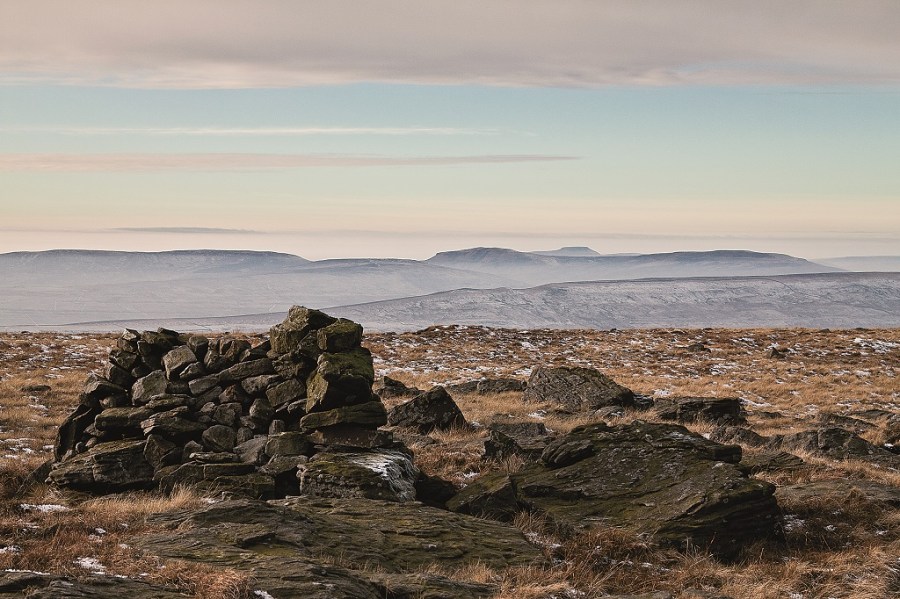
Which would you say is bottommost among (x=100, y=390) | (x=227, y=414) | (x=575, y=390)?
(x=575, y=390)

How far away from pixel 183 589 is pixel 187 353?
11.1 metres

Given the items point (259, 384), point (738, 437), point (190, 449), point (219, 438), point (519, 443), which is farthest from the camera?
point (738, 437)

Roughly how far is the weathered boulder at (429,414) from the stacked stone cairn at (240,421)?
14.8 feet

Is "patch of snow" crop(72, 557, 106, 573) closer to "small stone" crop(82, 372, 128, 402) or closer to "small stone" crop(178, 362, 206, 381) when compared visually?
"small stone" crop(178, 362, 206, 381)

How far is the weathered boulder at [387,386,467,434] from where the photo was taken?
22578 millimetres

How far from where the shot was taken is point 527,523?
14016mm

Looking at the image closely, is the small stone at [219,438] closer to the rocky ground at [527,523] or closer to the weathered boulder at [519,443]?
the rocky ground at [527,523]

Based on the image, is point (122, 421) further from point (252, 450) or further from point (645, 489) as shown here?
point (645, 489)

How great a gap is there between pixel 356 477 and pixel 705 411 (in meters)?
15.2

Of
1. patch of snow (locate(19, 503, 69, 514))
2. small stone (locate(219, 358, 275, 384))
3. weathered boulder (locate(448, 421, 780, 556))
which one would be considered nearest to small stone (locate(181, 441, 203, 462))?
small stone (locate(219, 358, 275, 384))

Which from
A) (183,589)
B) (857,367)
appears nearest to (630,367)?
(857,367)

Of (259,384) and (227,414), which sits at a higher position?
(259,384)

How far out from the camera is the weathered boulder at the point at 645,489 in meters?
13.5

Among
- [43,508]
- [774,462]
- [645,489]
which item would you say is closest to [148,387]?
[43,508]
